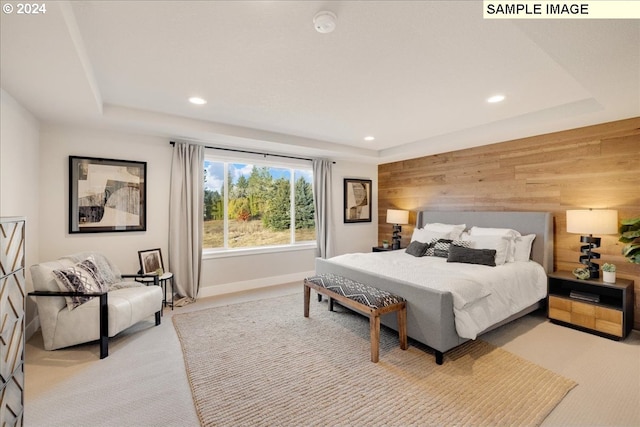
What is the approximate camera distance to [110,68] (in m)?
2.27

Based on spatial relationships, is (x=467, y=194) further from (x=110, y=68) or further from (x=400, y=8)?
(x=110, y=68)

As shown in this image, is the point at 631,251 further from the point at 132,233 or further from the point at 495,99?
the point at 132,233

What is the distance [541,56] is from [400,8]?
130 cm

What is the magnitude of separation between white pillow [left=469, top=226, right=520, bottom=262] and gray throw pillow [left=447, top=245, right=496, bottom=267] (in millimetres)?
323

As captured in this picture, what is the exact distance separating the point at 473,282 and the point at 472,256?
0.99m

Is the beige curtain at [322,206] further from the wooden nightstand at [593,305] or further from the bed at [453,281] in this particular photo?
the wooden nightstand at [593,305]

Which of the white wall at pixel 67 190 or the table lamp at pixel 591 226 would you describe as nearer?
the table lamp at pixel 591 226

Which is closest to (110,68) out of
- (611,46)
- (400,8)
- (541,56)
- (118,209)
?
(118,209)

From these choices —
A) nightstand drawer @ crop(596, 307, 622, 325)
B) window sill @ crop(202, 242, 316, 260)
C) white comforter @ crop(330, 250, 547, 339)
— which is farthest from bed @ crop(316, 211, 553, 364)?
window sill @ crop(202, 242, 316, 260)

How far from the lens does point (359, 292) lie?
2760mm

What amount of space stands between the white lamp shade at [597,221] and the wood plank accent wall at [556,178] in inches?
13.9

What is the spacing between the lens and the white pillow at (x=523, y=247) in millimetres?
3611

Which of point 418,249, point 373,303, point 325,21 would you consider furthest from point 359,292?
point 325,21

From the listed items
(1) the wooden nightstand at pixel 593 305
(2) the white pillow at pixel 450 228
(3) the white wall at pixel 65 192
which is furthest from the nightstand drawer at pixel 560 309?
(3) the white wall at pixel 65 192
